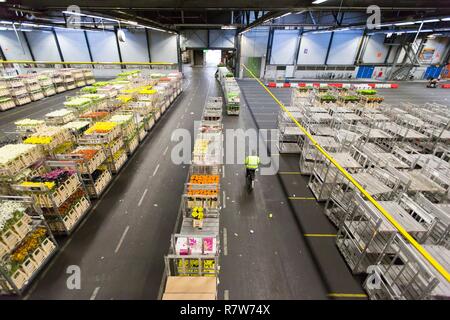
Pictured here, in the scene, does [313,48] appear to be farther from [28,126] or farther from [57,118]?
[28,126]

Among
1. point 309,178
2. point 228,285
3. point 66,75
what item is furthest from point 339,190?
point 66,75

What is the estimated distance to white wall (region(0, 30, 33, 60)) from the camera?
3122 centimetres

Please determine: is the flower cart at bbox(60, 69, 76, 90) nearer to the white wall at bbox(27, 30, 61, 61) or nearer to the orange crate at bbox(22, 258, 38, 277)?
the white wall at bbox(27, 30, 61, 61)

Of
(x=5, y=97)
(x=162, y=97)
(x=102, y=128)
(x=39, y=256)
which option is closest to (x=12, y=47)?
(x=5, y=97)

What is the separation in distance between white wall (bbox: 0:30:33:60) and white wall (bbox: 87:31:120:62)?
33.0ft

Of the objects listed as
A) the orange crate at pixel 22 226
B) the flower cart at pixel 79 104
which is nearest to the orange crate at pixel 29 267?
the orange crate at pixel 22 226

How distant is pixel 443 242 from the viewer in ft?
18.2

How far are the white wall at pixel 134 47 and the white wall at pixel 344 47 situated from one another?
1222 inches

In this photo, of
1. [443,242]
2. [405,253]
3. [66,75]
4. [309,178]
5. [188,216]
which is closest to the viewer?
[405,253]

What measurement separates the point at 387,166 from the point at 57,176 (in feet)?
37.2

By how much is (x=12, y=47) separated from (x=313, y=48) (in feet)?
156

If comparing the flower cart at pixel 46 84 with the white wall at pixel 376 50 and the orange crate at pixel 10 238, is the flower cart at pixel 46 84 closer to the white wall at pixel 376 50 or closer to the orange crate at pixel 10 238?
the orange crate at pixel 10 238

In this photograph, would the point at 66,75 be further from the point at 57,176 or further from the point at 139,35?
the point at 57,176
